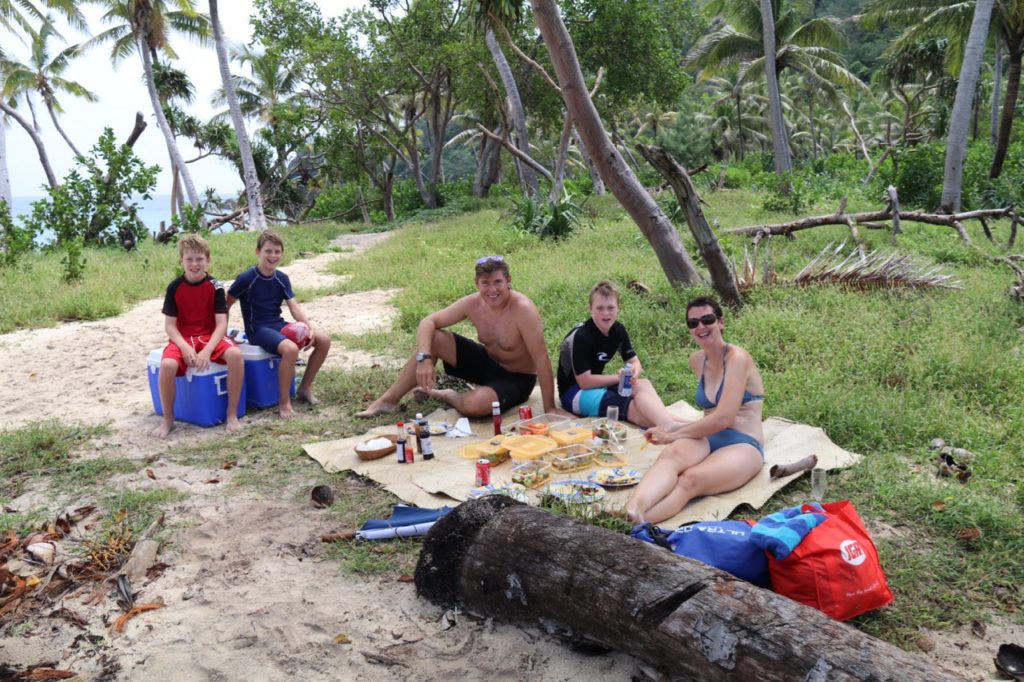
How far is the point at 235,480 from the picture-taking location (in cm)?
476

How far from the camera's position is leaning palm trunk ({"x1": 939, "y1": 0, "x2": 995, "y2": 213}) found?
13.4 meters

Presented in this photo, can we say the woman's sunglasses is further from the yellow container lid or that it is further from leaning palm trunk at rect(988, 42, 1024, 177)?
leaning palm trunk at rect(988, 42, 1024, 177)

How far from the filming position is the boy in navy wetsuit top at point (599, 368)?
534 cm

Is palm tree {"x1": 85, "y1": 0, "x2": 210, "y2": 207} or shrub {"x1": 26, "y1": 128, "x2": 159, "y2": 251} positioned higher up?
palm tree {"x1": 85, "y1": 0, "x2": 210, "y2": 207}

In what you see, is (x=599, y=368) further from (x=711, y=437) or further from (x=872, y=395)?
(x=872, y=395)

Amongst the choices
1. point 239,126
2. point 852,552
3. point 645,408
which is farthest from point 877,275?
point 239,126

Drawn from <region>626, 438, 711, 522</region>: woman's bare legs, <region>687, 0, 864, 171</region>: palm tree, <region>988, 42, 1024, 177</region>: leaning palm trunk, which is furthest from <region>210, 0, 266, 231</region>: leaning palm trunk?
<region>626, 438, 711, 522</region>: woman's bare legs

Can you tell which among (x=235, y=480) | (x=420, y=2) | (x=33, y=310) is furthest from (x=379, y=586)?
(x=420, y=2)

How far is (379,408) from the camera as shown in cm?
606

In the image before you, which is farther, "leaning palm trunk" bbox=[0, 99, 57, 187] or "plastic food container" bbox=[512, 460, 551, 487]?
"leaning palm trunk" bbox=[0, 99, 57, 187]

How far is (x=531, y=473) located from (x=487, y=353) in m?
1.65

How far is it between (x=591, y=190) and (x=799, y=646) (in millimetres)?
20862

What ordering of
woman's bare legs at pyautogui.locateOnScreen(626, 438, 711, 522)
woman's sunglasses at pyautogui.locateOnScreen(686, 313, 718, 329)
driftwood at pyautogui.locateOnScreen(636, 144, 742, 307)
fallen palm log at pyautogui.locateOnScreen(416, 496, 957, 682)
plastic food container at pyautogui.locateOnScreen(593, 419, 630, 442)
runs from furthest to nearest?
driftwood at pyautogui.locateOnScreen(636, 144, 742, 307), plastic food container at pyautogui.locateOnScreen(593, 419, 630, 442), woman's sunglasses at pyautogui.locateOnScreen(686, 313, 718, 329), woman's bare legs at pyautogui.locateOnScreen(626, 438, 711, 522), fallen palm log at pyautogui.locateOnScreen(416, 496, 957, 682)

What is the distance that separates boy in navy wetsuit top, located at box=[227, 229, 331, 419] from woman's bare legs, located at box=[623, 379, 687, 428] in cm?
264
